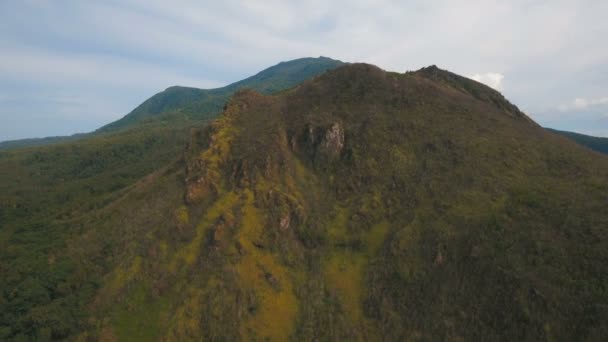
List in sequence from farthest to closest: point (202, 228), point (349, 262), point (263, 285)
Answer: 1. point (202, 228)
2. point (349, 262)
3. point (263, 285)

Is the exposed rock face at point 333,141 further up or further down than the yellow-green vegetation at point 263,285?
further up

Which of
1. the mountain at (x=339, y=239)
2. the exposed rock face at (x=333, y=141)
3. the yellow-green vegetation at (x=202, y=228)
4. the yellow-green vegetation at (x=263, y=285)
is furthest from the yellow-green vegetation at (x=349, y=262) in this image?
the yellow-green vegetation at (x=202, y=228)

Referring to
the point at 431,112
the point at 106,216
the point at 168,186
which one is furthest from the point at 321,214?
the point at 106,216

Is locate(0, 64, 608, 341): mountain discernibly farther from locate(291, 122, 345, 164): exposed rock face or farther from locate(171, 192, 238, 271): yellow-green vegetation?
locate(291, 122, 345, 164): exposed rock face

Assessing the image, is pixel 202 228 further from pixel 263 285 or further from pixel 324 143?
pixel 324 143

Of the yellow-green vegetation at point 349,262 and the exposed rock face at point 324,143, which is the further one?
the exposed rock face at point 324,143

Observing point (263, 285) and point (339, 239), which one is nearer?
point (263, 285)

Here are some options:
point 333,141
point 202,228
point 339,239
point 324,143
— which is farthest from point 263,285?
point 333,141

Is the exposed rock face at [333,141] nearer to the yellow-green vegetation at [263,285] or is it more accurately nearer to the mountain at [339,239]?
the mountain at [339,239]

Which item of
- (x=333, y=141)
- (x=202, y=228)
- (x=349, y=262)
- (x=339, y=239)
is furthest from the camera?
(x=333, y=141)
